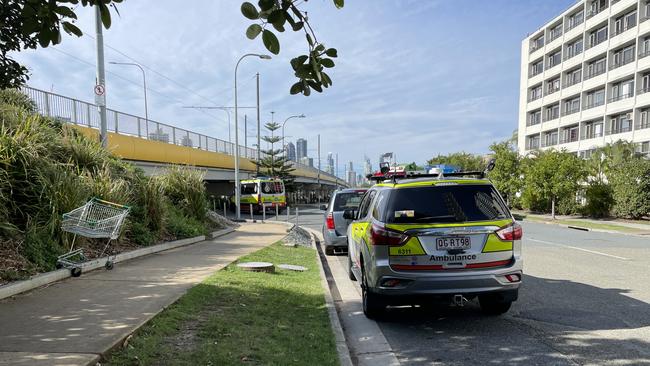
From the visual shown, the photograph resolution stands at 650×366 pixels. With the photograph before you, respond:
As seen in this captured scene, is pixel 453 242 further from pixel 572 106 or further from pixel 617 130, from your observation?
pixel 572 106

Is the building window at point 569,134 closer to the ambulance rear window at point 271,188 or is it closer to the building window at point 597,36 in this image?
the building window at point 597,36

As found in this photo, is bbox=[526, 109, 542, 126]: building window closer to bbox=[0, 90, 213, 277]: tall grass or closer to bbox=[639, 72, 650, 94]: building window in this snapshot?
bbox=[639, 72, 650, 94]: building window

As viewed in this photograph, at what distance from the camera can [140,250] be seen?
9.89 m

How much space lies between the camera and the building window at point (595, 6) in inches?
1807

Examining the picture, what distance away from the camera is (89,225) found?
8008 mm

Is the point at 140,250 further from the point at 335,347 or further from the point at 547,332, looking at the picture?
the point at 547,332

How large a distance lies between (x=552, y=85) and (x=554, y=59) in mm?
3019

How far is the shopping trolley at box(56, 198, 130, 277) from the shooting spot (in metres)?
7.35

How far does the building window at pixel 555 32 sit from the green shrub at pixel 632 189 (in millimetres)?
29953

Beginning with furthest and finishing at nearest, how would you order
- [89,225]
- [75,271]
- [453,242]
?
[89,225]
[75,271]
[453,242]

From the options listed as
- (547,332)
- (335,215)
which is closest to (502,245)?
(547,332)

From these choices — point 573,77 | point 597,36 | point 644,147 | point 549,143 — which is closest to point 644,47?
point 597,36

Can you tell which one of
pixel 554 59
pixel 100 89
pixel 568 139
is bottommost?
pixel 100 89

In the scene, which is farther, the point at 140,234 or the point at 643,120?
the point at 643,120
